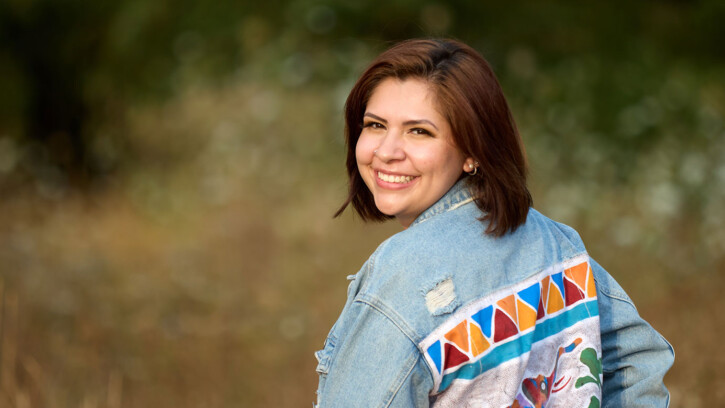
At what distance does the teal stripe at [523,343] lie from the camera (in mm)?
1590

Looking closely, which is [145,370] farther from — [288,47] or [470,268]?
[288,47]

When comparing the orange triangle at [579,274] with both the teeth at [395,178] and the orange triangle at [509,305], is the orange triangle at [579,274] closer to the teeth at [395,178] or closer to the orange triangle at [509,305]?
the orange triangle at [509,305]

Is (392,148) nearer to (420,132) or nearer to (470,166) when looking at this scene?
(420,132)

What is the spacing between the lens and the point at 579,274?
6.06ft

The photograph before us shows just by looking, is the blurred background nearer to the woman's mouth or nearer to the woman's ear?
the woman's mouth

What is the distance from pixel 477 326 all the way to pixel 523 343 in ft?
0.45

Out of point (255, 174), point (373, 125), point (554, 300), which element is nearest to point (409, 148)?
point (373, 125)

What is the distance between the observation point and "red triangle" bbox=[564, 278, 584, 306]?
1825 mm

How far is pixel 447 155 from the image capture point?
1827 mm

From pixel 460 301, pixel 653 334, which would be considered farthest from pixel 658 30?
pixel 460 301

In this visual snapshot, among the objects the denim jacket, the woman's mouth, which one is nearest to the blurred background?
the woman's mouth

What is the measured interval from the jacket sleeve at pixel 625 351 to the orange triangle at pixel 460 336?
53cm

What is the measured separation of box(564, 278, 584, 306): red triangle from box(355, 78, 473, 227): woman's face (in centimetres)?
37

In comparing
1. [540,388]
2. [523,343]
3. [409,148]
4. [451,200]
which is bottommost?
[540,388]
